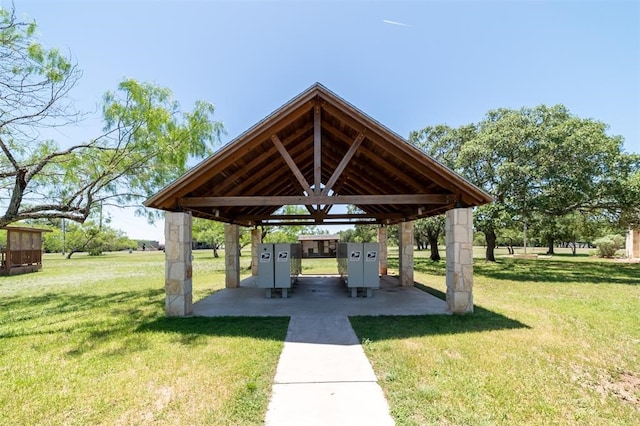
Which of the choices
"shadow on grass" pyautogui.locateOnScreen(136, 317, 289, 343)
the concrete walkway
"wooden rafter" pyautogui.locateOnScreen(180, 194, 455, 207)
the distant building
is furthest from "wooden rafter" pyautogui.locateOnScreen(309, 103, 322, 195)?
the distant building

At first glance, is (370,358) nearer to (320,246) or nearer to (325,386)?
(325,386)

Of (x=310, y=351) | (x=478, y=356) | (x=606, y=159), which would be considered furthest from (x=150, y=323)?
(x=606, y=159)

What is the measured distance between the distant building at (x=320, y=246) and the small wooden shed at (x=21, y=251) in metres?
25.0

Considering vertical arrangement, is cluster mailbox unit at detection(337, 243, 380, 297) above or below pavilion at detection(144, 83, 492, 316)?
below

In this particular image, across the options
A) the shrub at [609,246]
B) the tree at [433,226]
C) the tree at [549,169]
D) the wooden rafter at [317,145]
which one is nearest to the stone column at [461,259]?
the wooden rafter at [317,145]

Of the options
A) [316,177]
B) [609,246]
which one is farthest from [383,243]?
[609,246]

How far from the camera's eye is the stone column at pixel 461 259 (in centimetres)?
751

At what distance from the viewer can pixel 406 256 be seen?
12711 mm

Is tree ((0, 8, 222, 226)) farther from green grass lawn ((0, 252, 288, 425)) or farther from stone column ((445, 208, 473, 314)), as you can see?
stone column ((445, 208, 473, 314))

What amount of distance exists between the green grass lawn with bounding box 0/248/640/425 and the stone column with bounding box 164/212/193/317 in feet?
1.29

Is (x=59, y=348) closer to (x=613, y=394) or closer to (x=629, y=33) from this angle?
(x=613, y=394)

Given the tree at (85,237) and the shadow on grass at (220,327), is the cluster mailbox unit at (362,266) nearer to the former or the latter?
the shadow on grass at (220,327)

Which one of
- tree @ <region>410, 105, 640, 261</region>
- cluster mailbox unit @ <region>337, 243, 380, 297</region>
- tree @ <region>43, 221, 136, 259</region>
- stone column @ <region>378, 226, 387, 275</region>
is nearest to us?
cluster mailbox unit @ <region>337, 243, 380, 297</region>

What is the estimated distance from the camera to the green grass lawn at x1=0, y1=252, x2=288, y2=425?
11.7 feet
